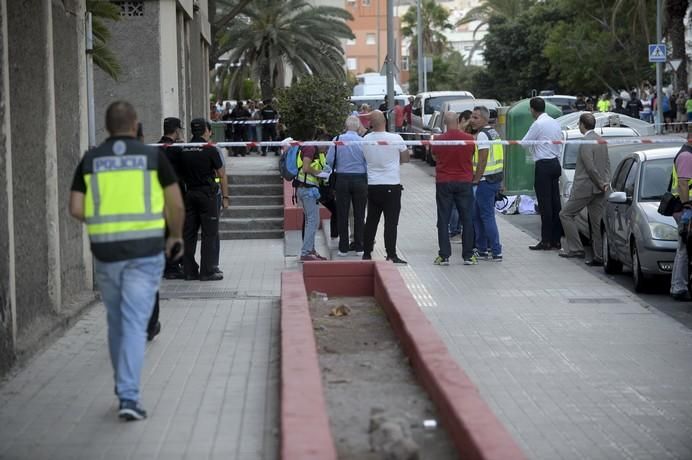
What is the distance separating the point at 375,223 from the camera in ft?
53.7

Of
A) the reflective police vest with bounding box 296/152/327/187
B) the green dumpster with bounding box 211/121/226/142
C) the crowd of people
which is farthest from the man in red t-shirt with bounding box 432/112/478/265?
the crowd of people

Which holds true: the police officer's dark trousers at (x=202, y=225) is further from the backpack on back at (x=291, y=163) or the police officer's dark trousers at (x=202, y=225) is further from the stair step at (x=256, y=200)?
the stair step at (x=256, y=200)

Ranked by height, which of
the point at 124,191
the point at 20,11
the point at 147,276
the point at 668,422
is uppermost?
the point at 20,11

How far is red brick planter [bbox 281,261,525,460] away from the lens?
6.08m

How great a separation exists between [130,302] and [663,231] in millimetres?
8336

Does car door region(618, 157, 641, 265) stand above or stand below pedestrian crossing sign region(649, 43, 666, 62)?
below

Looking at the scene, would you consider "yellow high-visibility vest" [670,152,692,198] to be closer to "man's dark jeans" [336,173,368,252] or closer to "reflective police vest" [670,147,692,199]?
"reflective police vest" [670,147,692,199]

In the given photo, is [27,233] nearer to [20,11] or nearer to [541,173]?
[20,11]

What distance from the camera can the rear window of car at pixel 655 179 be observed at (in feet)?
49.5

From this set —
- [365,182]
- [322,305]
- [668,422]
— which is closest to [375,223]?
[365,182]

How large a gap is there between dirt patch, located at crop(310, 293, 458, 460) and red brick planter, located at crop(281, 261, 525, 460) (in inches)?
4.1

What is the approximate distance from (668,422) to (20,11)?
5.93 metres

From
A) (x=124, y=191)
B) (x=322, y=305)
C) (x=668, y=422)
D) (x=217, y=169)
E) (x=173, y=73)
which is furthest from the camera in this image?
(x=173, y=73)

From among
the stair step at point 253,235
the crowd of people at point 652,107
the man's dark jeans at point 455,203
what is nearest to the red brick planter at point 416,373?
the man's dark jeans at point 455,203
